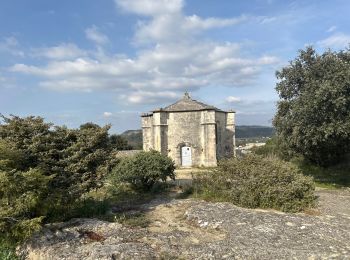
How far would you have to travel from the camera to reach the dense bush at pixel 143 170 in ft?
54.9

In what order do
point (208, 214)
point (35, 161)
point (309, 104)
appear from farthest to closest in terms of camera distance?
point (309, 104)
point (208, 214)
point (35, 161)

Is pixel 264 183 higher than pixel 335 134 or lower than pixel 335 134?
lower

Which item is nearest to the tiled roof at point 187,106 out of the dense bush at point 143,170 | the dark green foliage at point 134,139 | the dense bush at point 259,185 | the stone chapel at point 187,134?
the stone chapel at point 187,134

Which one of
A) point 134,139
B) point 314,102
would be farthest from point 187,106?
point 134,139

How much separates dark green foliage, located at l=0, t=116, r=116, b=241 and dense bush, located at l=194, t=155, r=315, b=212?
4578mm

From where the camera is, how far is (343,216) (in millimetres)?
12086

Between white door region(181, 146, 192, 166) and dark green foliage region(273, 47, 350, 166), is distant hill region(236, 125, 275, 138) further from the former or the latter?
dark green foliage region(273, 47, 350, 166)

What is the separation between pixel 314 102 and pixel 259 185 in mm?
6297

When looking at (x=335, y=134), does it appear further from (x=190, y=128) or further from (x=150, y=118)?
(x=150, y=118)

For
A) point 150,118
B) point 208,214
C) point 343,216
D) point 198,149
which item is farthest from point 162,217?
point 150,118

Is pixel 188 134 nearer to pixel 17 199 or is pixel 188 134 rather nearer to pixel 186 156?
pixel 186 156

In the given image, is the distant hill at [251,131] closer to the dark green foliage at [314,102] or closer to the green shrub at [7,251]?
the dark green foliage at [314,102]

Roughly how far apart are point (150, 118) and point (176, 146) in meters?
4.28

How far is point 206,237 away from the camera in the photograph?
969cm
